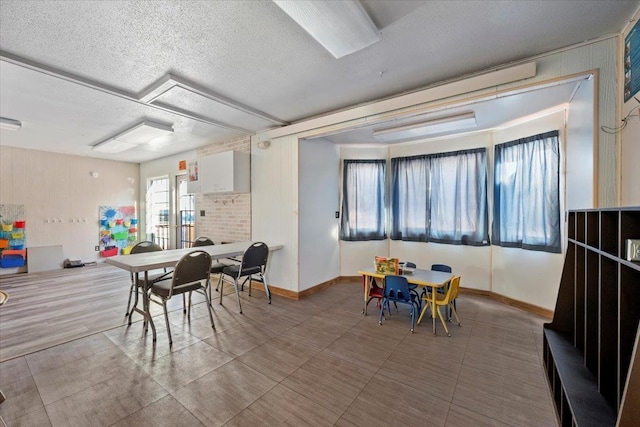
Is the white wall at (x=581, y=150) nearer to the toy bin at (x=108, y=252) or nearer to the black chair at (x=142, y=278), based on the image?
the black chair at (x=142, y=278)

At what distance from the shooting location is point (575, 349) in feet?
6.16

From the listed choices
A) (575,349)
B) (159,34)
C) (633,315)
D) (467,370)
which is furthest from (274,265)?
(633,315)

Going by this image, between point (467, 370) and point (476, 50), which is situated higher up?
point (476, 50)

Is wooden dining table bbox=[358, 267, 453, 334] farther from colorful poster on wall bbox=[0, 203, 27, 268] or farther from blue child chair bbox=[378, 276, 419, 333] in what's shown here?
colorful poster on wall bbox=[0, 203, 27, 268]

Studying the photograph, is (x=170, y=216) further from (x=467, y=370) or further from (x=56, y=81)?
(x=467, y=370)

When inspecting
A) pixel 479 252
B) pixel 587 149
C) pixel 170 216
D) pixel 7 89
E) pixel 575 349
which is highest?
pixel 7 89

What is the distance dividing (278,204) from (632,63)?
3976 mm

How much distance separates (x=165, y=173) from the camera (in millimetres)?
6824

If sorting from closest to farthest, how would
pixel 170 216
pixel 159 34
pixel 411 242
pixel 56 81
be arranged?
1. pixel 159 34
2. pixel 56 81
3. pixel 411 242
4. pixel 170 216

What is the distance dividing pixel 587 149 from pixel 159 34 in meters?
3.88

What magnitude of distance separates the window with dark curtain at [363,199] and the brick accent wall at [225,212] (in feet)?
6.19

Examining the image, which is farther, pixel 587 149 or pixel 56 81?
pixel 56 81

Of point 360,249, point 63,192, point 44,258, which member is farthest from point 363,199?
point 44,258

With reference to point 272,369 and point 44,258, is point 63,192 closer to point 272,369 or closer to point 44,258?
point 44,258
